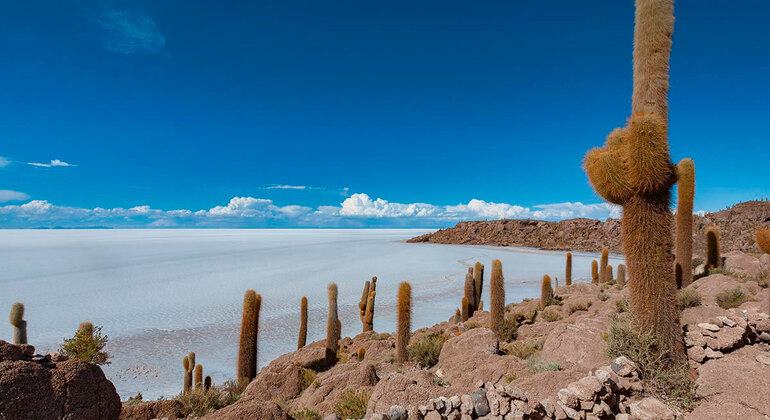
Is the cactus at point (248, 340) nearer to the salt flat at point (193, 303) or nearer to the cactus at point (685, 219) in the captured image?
the salt flat at point (193, 303)

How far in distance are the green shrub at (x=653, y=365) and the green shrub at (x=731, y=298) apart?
6.10m

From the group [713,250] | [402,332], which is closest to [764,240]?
[713,250]

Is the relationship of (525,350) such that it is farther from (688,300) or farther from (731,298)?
(731,298)

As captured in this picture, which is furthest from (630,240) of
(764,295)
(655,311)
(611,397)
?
(764,295)

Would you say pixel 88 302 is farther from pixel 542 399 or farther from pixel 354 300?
pixel 542 399

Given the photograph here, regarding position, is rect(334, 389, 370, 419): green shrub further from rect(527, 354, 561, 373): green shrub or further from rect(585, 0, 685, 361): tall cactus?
rect(585, 0, 685, 361): tall cactus

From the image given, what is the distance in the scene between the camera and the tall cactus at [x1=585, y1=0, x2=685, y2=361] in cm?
563

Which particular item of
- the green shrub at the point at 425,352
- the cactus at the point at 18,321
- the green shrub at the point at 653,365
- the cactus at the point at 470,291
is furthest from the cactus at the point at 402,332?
the cactus at the point at 18,321

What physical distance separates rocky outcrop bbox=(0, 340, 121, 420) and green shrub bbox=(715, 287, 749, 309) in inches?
534

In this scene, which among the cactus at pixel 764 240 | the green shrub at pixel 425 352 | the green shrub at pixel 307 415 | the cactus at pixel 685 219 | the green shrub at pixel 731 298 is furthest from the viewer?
the cactus at pixel 685 219

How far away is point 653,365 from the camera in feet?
18.3

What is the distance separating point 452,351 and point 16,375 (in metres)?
7.54

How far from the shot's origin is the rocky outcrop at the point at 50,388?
11.8 feet

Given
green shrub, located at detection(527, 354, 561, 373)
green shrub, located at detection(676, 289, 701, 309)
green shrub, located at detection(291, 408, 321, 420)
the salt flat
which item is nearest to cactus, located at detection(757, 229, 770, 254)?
green shrub, located at detection(676, 289, 701, 309)
